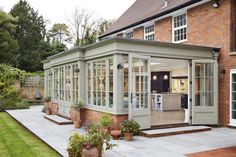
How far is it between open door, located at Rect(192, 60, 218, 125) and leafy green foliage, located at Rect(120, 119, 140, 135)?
11.2ft

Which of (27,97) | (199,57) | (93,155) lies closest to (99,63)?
(199,57)

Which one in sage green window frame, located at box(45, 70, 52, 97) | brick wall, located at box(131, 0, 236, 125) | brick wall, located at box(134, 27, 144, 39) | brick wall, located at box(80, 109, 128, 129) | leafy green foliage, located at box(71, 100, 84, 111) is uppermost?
brick wall, located at box(134, 27, 144, 39)

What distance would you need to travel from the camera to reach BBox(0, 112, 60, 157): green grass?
818 centimetres

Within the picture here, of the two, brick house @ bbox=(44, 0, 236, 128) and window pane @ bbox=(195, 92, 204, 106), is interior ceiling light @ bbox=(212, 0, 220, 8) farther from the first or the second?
window pane @ bbox=(195, 92, 204, 106)

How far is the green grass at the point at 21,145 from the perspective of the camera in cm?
818

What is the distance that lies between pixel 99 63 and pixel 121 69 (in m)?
1.70

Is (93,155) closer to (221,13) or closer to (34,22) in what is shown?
(221,13)

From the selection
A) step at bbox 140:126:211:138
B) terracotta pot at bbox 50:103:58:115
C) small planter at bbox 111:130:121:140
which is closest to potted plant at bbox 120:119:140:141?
small planter at bbox 111:130:121:140

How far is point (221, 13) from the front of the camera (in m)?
12.9

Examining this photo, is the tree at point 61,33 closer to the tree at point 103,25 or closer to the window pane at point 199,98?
the tree at point 103,25

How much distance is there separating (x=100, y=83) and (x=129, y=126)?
2.65m

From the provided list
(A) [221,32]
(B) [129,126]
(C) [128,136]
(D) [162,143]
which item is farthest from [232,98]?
(C) [128,136]

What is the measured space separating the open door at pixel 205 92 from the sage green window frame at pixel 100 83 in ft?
12.4

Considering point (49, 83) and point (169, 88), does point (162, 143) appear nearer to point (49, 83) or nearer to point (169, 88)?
point (169, 88)
